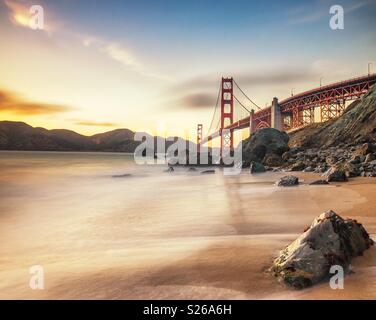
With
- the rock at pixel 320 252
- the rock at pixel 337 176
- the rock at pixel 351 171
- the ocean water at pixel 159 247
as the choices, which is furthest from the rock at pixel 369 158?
the rock at pixel 320 252

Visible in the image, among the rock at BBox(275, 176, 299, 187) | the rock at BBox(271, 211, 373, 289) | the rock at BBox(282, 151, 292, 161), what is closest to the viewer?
the rock at BBox(271, 211, 373, 289)

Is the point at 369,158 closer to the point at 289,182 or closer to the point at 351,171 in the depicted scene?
the point at 351,171

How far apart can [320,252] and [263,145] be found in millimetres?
24605

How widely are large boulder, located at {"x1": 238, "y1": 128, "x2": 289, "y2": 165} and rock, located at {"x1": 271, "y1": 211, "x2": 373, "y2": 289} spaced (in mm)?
22865

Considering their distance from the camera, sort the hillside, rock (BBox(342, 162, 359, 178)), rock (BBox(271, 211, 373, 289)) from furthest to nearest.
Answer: the hillside
rock (BBox(342, 162, 359, 178))
rock (BBox(271, 211, 373, 289))

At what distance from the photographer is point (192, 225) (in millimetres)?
6219

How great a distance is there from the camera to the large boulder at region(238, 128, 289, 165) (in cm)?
2656

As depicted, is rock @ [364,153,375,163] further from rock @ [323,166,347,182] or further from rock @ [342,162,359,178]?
rock @ [323,166,347,182]

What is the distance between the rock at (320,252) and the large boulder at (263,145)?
2287 centimetres

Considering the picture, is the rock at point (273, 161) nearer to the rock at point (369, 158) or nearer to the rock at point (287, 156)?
the rock at point (287, 156)

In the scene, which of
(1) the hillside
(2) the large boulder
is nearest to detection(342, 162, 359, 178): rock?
(1) the hillside

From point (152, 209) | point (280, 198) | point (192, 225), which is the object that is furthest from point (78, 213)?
point (280, 198)
